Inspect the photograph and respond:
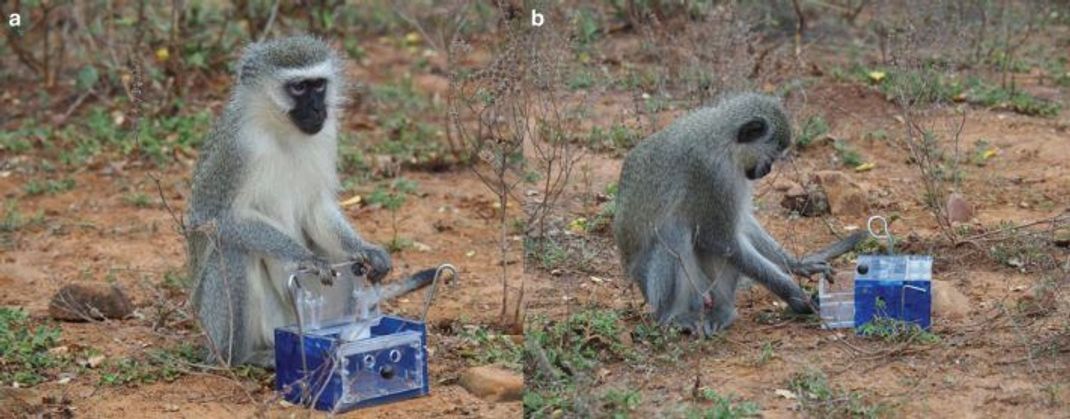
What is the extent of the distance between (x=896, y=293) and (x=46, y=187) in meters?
5.10

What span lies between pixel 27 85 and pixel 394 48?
2724mm

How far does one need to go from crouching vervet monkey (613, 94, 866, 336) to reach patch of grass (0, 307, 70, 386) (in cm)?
236

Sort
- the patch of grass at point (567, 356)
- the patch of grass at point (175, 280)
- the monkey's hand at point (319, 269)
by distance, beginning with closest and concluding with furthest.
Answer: the patch of grass at point (567, 356) → the monkey's hand at point (319, 269) → the patch of grass at point (175, 280)

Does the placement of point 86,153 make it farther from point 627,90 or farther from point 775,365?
point 775,365

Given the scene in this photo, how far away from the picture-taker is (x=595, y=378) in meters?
5.57

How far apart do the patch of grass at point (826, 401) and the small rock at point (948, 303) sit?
3.23 feet

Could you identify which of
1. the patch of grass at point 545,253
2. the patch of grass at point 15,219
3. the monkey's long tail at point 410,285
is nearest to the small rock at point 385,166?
the patch of grass at point 545,253

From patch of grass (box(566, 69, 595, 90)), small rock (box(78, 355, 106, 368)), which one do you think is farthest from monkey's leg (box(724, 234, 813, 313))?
patch of grass (box(566, 69, 595, 90))

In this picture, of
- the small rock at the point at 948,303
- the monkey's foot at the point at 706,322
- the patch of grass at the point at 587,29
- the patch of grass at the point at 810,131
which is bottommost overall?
the monkey's foot at the point at 706,322

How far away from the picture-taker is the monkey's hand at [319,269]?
5.89 m

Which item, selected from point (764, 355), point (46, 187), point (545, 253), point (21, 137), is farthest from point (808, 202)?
point (21, 137)

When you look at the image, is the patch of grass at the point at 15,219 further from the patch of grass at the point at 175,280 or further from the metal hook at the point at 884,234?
the metal hook at the point at 884,234

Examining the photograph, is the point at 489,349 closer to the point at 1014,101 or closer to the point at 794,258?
the point at 794,258

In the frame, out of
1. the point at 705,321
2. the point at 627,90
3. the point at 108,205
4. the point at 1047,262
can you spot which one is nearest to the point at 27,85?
the point at 108,205
